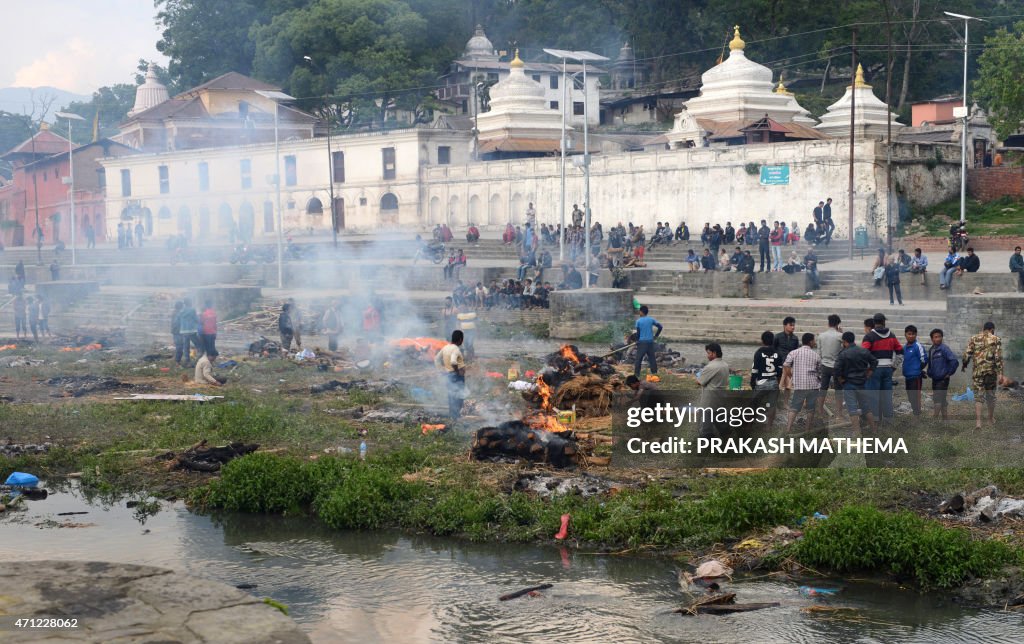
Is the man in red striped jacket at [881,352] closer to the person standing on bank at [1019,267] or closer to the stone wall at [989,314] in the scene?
the stone wall at [989,314]

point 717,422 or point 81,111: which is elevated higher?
point 81,111

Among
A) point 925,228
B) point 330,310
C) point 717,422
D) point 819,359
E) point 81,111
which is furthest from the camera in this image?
point 81,111

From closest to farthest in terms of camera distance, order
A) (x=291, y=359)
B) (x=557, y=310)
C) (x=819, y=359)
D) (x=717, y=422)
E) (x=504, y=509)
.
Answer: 1. (x=504, y=509)
2. (x=717, y=422)
3. (x=819, y=359)
4. (x=291, y=359)
5. (x=557, y=310)

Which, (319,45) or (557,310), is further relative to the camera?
(319,45)

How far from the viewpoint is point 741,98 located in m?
46.7

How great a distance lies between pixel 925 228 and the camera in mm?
38062

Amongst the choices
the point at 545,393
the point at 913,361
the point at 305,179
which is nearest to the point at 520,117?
the point at 305,179

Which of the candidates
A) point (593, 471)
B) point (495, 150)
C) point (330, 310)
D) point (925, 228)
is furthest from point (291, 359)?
point (495, 150)

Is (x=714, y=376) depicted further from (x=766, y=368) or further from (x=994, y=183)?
(x=994, y=183)

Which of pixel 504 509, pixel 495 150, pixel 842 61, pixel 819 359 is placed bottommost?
pixel 504 509

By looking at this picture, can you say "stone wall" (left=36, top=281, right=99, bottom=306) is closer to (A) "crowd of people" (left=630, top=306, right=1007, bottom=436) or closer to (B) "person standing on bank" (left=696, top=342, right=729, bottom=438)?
(A) "crowd of people" (left=630, top=306, right=1007, bottom=436)

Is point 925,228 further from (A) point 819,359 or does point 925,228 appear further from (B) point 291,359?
(A) point 819,359

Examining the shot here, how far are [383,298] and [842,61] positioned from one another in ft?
131

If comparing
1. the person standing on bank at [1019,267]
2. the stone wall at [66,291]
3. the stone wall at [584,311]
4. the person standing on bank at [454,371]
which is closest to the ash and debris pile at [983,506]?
the person standing on bank at [454,371]
